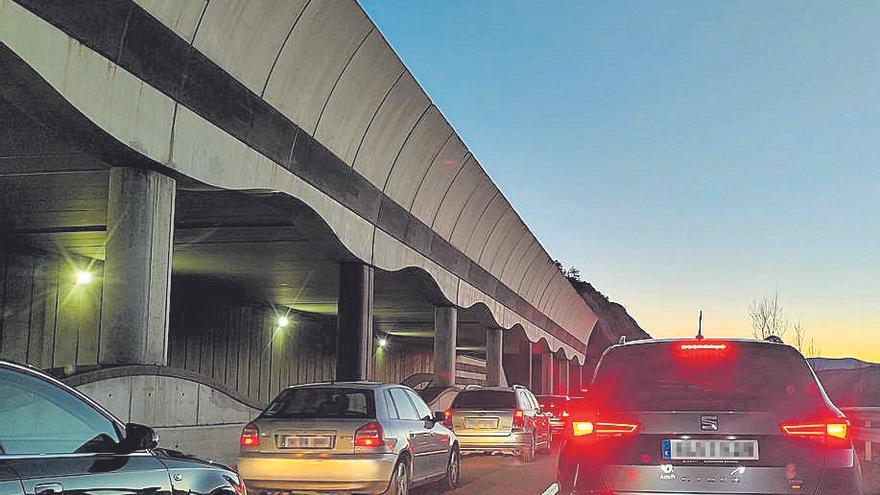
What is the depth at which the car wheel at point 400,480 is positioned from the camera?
1182cm

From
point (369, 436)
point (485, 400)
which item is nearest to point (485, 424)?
point (485, 400)

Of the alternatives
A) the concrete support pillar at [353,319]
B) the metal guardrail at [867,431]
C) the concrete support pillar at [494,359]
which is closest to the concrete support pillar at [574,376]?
the concrete support pillar at [494,359]

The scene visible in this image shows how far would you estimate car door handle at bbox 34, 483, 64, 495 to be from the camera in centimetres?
508

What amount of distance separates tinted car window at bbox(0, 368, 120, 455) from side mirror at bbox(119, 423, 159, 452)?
0.22ft

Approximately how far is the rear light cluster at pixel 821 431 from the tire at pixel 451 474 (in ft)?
27.1

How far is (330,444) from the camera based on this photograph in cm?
1162

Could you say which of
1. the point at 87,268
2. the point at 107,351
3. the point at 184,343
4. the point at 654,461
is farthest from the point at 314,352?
the point at 654,461

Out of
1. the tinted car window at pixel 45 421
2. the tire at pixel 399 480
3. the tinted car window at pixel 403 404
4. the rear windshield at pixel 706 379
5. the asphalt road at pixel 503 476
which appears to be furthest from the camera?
the asphalt road at pixel 503 476

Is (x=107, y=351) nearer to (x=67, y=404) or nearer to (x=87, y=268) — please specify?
(x=67, y=404)

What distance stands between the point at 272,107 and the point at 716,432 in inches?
418

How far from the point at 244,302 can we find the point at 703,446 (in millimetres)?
32122

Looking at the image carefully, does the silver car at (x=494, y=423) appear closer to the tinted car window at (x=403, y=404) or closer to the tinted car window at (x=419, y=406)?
the tinted car window at (x=419, y=406)

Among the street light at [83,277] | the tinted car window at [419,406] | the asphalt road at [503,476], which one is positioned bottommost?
the asphalt road at [503,476]

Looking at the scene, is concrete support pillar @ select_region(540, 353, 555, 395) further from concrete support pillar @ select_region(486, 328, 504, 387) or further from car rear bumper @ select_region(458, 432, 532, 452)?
car rear bumper @ select_region(458, 432, 532, 452)
